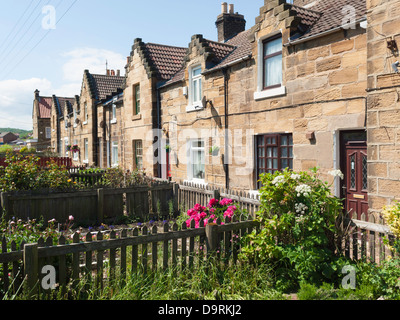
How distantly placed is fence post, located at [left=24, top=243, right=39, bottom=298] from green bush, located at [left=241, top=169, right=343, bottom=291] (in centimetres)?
304

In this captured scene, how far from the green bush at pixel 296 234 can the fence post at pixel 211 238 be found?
1.69ft

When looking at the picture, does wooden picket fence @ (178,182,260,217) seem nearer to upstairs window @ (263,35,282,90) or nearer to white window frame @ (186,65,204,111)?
upstairs window @ (263,35,282,90)

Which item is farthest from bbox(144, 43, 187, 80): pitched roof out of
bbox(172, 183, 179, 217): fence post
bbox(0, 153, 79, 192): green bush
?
bbox(0, 153, 79, 192): green bush

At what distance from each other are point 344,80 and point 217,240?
5455mm

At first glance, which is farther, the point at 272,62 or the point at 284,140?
the point at 272,62

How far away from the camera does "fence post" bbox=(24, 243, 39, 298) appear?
4332mm

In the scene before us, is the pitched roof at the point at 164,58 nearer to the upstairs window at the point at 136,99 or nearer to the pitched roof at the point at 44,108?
the upstairs window at the point at 136,99

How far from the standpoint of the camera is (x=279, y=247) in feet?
17.7

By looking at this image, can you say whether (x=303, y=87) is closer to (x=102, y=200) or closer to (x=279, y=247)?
(x=279, y=247)

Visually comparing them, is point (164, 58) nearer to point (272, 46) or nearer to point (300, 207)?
point (272, 46)

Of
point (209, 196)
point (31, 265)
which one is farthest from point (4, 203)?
point (31, 265)

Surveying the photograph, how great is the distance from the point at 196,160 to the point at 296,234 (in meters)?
9.63

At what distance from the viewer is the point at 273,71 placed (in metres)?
10.9
